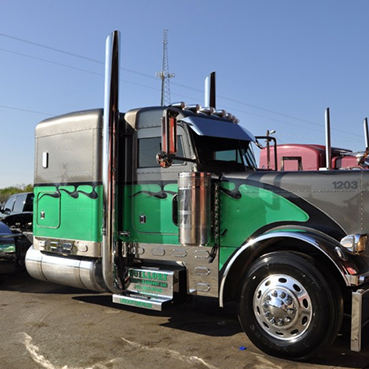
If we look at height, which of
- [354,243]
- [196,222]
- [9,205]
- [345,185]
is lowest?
[354,243]

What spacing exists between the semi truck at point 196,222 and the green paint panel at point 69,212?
21 mm

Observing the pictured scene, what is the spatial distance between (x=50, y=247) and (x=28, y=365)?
2417 mm

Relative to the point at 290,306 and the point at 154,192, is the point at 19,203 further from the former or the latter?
the point at 290,306

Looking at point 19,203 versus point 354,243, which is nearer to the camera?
point 354,243

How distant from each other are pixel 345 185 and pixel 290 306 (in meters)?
1.25

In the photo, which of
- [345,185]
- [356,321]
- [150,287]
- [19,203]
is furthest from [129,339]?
[19,203]

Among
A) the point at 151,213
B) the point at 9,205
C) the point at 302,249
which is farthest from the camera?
the point at 9,205

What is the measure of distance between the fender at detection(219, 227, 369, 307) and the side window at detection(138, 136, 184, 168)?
1521mm

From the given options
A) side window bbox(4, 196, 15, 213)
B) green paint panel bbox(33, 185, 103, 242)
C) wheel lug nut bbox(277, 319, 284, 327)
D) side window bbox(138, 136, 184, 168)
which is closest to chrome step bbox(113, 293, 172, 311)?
green paint panel bbox(33, 185, 103, 242)

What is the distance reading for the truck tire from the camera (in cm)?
405

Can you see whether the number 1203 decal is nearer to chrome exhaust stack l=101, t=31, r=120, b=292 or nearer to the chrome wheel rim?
the chrome wheel rim

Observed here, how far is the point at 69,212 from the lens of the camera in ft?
20.2

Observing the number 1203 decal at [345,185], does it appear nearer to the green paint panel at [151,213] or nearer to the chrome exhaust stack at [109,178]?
the green paint panel at [151,213]

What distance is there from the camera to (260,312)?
4379 mm
